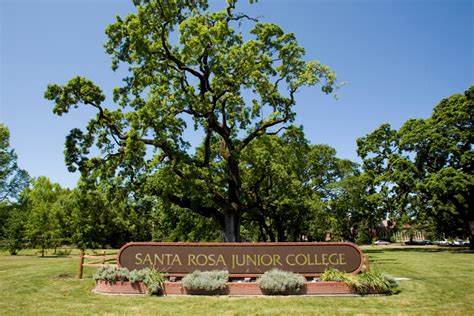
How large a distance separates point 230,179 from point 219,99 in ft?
17.4

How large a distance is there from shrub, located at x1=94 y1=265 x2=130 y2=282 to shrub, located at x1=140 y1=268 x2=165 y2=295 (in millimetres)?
788

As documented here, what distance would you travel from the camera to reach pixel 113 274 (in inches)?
568

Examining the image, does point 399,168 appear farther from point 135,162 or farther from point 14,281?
point 14,281

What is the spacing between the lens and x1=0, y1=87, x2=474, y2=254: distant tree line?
2703 centimetres

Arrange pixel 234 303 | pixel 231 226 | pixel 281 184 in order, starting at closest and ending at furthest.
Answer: pixel 234 303
pixel 231 226
pixel 281 184

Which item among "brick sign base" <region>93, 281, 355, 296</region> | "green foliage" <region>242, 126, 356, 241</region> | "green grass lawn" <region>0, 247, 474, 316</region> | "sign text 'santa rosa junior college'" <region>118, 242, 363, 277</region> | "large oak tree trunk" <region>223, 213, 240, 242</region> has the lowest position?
"green grass lawn" <region>0, 247, 474, 316</region>

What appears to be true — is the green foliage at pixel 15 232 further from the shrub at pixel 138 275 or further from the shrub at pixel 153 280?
the shrub at pixel 153 280

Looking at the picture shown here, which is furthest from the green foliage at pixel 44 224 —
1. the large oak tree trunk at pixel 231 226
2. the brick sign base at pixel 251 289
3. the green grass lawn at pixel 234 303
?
the brick sign base at pixel 251 289

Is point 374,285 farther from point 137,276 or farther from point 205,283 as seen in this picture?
point 137,276

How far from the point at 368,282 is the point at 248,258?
4776mm

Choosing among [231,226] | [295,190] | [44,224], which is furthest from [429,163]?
[44,224]

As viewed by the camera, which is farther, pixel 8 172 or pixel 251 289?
pixel 8 172

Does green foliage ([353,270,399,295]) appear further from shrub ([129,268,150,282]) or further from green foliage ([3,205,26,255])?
green foliage ([3,205,26,255])

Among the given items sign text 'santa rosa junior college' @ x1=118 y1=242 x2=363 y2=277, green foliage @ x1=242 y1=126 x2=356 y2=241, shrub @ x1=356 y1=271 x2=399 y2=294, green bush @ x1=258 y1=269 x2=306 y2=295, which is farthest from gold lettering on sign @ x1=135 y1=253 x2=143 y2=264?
green foliage @ x1=242 y1=126 x2=356 y2=241
